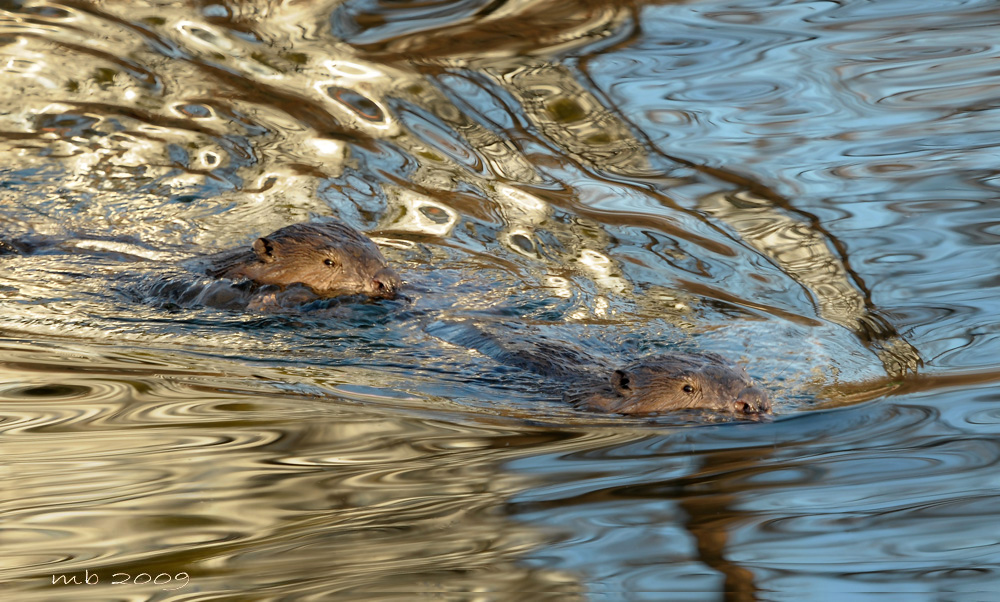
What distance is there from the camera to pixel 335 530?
3.15 m

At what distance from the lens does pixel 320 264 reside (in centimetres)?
642

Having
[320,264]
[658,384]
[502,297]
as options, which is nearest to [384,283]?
[320,264]

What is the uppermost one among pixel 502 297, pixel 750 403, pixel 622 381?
pixel 750 403

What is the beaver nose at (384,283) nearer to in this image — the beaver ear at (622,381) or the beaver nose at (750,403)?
the beaver ear at (622,381)

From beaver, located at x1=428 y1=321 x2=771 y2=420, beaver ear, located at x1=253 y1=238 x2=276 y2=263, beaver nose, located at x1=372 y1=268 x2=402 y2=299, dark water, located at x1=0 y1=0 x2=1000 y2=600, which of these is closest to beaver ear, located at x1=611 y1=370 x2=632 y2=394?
beaver, located at x1=428 y1=321 x2=771 y2=420

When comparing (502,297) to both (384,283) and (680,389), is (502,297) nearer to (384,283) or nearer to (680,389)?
(384,283)

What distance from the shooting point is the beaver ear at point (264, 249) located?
20.9 ft

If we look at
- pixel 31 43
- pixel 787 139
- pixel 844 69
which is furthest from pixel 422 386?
pixel 31 43

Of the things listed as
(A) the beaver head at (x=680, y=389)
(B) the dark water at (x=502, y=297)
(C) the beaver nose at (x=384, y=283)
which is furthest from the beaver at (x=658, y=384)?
(C) the beaver nose at (x=384, y=283)

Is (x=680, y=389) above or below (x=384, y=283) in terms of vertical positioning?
above

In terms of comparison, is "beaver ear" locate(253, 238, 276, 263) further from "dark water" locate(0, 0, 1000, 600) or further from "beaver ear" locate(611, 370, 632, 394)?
"beaver ear" locate(611, 370, 632, 394)

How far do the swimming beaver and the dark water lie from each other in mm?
212

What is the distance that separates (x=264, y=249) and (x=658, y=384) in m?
2.62

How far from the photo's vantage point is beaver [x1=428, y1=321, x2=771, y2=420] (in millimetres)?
4656
